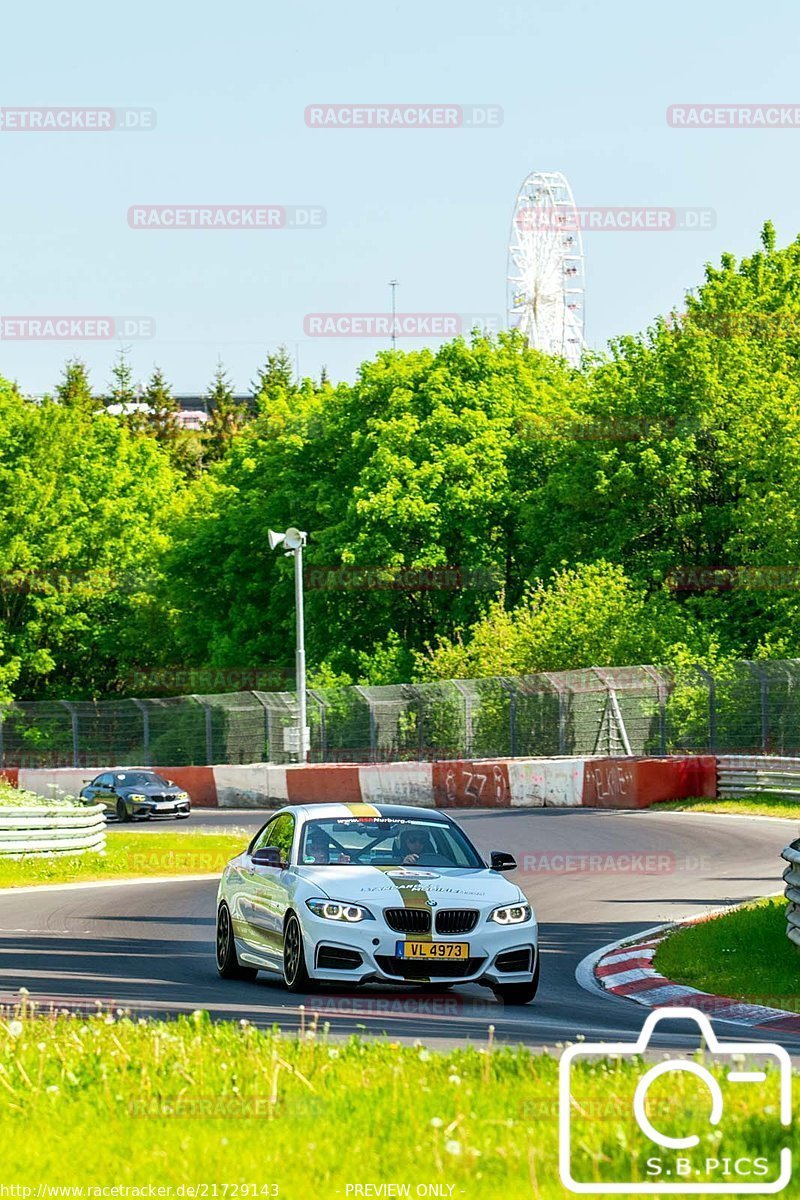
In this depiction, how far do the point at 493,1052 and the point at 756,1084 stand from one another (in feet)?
4.72

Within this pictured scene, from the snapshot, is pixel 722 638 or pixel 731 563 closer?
pixel 722 638

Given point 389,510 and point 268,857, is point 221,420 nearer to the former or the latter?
point 389,510

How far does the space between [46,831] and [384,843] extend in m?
16.1

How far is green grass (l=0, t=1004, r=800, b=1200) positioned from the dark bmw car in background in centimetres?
3556

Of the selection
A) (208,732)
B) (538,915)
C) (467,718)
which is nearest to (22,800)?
(538,915)

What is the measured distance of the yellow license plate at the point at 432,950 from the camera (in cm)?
1336

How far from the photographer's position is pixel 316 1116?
7.28 metres

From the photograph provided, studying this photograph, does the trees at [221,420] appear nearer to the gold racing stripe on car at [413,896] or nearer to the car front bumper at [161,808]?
the car front bumper at [161,808]

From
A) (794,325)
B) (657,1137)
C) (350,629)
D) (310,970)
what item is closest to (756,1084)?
(657,1137)

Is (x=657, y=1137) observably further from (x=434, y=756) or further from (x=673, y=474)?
(x=673, y=474)

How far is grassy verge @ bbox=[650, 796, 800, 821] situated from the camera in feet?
116

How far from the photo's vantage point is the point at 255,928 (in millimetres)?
14586

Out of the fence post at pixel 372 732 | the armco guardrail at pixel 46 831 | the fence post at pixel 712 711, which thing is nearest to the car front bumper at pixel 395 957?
the armco guardrail at pixel 46 831

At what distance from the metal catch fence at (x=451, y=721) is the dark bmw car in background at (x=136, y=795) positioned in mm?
3759
